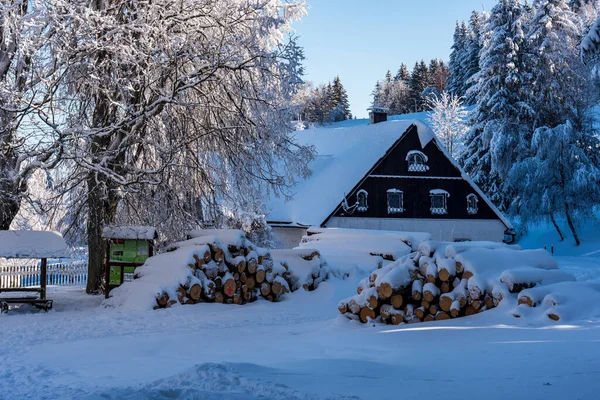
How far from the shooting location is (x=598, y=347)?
22.2ft

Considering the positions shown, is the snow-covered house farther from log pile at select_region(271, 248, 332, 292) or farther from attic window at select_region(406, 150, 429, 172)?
log pile at select_region(271, 248, 332, 292)

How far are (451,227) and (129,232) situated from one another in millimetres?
24987

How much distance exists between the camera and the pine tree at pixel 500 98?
38625 millimetres

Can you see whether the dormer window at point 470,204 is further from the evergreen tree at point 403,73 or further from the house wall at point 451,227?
the evergreen tree at point 403,73

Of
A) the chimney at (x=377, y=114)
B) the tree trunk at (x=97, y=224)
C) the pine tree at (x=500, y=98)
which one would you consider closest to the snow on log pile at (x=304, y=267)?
the tree trunk at (x=97, y=224)

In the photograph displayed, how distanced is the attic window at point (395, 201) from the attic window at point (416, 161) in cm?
156

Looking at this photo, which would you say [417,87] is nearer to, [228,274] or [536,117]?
[536,117]

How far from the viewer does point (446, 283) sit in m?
Result: 9.92

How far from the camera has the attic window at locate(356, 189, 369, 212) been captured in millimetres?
33000

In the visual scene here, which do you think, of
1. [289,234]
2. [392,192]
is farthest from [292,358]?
[392,192]

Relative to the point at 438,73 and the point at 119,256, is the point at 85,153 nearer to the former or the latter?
the point at 119,256

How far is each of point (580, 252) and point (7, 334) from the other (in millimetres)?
33590

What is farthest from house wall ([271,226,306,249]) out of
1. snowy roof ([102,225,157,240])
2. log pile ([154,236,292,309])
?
snowy roof ([102,225,157,240])

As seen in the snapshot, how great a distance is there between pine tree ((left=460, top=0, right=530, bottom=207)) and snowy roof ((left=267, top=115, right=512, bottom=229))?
5010mm
